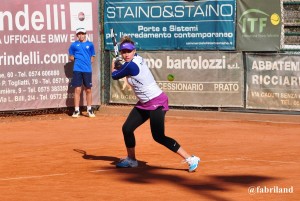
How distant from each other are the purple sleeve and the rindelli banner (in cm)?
705

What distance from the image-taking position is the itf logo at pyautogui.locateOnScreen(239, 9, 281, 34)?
1684cm

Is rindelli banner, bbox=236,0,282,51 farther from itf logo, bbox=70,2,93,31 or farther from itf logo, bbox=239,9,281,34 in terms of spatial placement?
itf logo, bbox=70,2,93,31

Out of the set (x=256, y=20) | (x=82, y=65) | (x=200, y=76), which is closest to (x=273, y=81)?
(x=256, y=20)

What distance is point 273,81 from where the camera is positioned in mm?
16812

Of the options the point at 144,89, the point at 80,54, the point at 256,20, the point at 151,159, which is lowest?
the point at 151,159

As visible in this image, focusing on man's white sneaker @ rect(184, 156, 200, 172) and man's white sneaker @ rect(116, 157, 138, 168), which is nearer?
man's white sneaker @ rect(184, 156, 200, 172)

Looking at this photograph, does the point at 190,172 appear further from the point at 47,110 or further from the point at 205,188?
the point at 47,110

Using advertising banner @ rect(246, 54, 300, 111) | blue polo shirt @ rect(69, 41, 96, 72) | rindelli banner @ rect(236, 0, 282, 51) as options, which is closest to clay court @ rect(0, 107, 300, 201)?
advertising banner @ rect(246, 54, 300, 111)

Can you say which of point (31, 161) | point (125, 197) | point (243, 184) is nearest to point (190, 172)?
point (243, 184)

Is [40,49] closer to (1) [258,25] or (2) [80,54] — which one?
(2) [80,54]

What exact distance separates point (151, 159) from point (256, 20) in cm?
612

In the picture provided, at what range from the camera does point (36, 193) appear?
9.45 meters

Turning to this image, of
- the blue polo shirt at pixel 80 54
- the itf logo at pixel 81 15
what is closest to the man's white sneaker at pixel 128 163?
the blue polo shirt at pixel 80 54

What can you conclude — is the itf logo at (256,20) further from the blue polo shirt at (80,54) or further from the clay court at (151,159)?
the blue polo shirt at (80,54)
